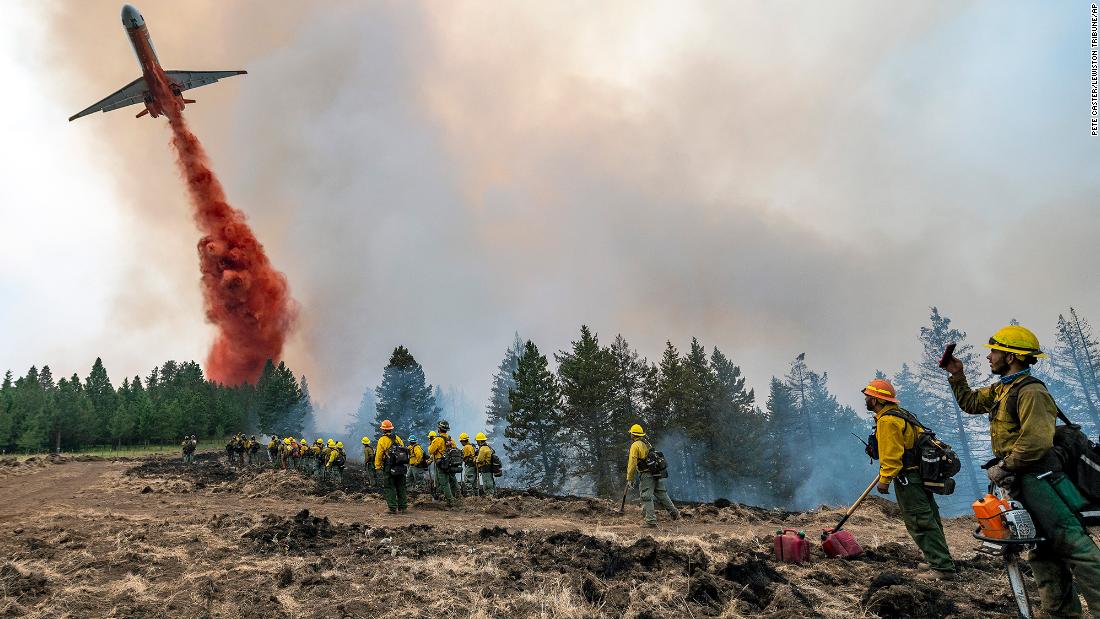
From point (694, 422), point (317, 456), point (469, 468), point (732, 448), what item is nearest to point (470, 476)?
point (469, 468)

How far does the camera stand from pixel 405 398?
51.2m

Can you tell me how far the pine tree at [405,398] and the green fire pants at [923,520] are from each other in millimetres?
47575

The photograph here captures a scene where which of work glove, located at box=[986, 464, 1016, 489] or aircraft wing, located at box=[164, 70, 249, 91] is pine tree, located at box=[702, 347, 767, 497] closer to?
work glove, located at box=[986, 464, 1016, 489]

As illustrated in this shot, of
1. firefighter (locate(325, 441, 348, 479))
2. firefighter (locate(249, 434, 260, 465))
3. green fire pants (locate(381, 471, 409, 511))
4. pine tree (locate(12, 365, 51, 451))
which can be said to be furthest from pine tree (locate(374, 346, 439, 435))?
pine tree (locate(12, 365, 51, 451))

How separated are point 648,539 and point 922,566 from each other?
356 centimetres

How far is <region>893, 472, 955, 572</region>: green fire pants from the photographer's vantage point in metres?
6.38

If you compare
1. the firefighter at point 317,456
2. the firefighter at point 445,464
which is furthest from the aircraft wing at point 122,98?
the firefighter at point 445,464

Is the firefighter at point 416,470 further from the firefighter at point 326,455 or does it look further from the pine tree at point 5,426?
the pine tree at point 5,426

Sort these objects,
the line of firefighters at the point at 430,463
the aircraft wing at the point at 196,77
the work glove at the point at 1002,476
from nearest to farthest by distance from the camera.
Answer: the work glove at the point at 1002,476
the line of firefighters at the point at 430,463
the aircraft wing at the point at 196,77

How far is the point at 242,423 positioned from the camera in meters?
78.4

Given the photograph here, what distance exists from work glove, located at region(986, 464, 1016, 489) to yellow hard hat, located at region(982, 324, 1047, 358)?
105cm

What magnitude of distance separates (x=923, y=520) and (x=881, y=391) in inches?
65.8

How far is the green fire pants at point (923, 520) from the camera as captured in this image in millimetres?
6383

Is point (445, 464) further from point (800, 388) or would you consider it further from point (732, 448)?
point (800, 388)
